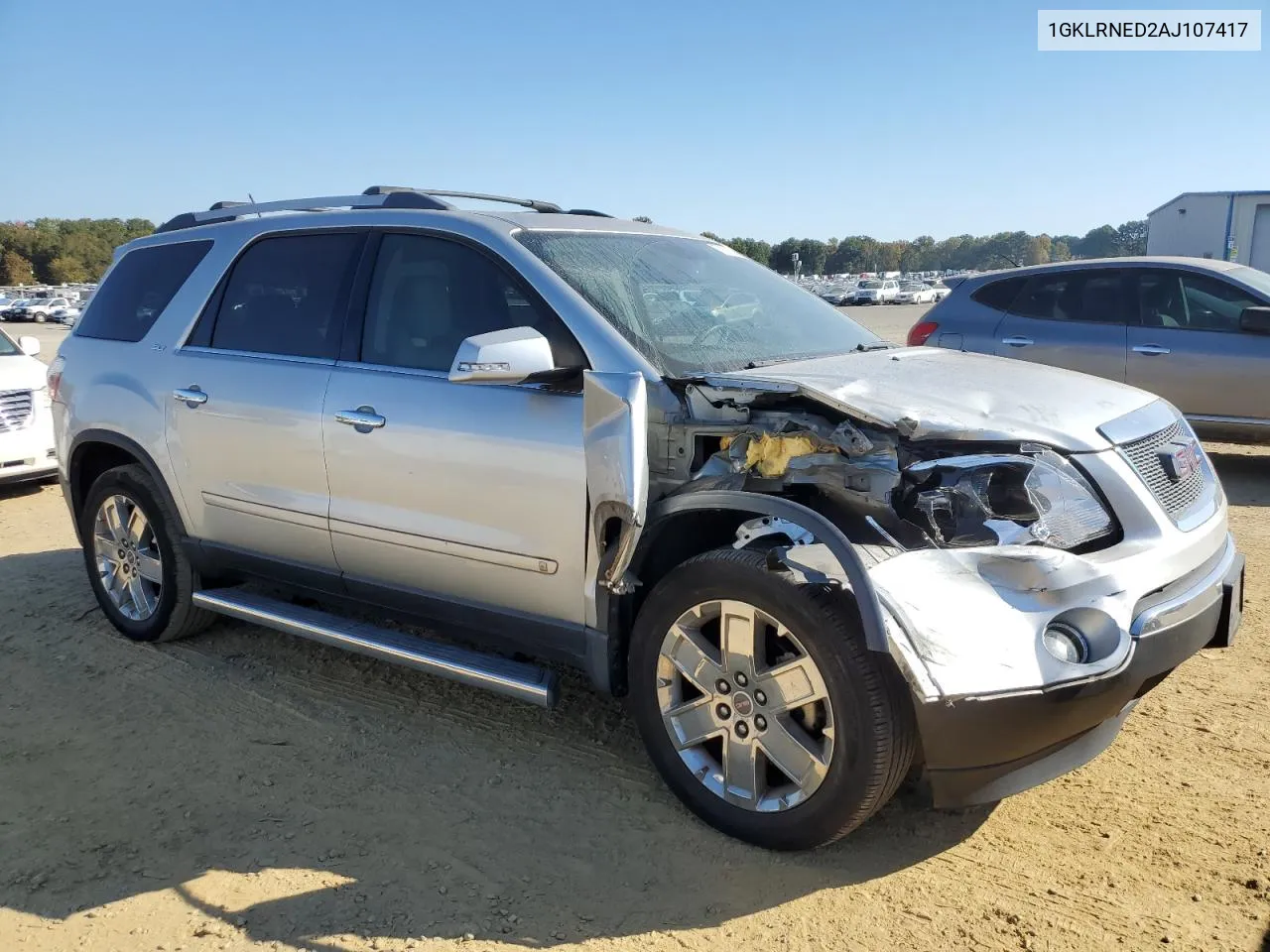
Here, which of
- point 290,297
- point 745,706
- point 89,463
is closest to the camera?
point 745,706

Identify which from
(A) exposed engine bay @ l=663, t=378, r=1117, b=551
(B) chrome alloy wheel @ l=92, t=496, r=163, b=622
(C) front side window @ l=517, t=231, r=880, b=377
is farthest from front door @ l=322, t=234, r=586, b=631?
(B) chrome alloy wheel @ l=92, t=496, r=163, b=622

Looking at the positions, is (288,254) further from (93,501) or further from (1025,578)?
(1025,578)

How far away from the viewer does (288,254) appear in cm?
427

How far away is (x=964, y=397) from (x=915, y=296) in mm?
67925

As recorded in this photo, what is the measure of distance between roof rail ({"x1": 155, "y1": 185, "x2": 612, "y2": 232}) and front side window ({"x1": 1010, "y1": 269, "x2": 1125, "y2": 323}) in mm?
5083

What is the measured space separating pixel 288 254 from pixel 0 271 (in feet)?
415

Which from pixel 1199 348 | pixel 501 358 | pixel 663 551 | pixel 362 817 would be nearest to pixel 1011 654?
pixel 663 551

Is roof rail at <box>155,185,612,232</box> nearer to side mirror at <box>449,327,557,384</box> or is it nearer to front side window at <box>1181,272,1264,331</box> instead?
side mirror at <box>449,327,557,384</box>

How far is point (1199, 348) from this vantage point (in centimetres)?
771

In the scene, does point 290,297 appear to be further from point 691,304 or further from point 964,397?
point 964,397

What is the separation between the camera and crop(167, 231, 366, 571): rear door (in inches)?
156

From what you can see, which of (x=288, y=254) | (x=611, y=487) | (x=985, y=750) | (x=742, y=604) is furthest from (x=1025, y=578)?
(x=288, y=254)

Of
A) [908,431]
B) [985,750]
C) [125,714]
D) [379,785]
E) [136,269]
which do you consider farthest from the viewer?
[136,269]

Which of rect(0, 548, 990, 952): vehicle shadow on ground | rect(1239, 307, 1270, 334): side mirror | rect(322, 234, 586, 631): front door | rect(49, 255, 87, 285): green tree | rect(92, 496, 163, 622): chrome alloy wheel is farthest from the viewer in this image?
rect(49, 255, 87, 285): green tree
